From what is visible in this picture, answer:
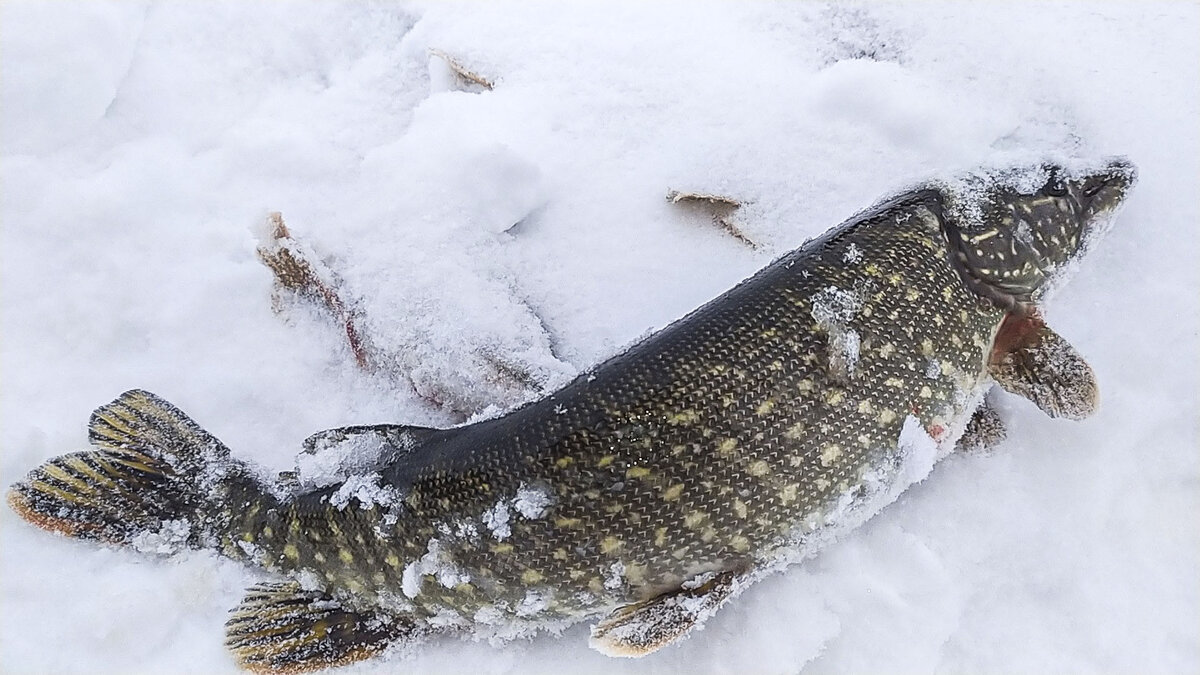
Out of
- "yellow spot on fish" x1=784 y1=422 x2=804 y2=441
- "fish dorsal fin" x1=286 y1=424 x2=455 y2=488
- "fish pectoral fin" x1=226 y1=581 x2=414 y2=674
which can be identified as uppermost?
"yellow spot on fish" x1=784 y1=422 x2=804 y2=441

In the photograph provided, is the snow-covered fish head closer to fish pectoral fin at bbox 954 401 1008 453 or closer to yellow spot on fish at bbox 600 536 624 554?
fish pectoral fin at bbox 954 401 1008 453

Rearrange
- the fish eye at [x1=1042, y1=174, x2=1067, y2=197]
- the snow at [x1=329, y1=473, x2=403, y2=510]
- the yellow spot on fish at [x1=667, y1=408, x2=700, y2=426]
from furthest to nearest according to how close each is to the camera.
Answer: the fish eye at [x1=1042, y1=174, x2=1067, y2=197] → the snow at [x1=329, y1=473, x2=403, y2=510] → the yellow spot on fish at [x1=667, y1=408, x2=700, y2=426]

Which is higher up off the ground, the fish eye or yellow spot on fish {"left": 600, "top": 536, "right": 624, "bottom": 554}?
the fish eye

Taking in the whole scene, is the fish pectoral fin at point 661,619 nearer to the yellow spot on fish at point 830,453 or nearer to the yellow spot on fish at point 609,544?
the yellow spot on fish at point 609,544

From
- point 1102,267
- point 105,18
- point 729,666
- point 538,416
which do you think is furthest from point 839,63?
point 105,18

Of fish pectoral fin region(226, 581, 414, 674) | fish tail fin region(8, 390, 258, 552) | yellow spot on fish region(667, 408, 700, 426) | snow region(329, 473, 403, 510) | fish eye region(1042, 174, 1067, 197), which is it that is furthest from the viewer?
fish eye region(1042, 174, 1067, 197)

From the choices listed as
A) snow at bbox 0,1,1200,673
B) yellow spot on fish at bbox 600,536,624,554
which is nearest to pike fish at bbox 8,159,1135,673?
yellow spot on fish at bbox 600,536,624,554
